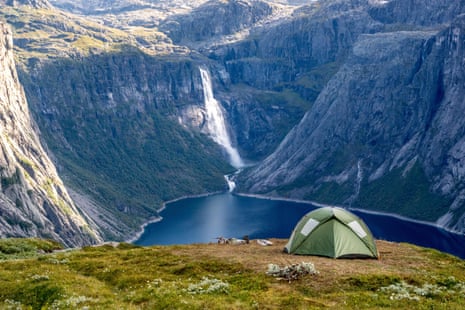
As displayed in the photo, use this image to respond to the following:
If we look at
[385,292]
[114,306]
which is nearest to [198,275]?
[114,306]

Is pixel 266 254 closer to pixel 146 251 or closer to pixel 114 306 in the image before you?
pixel 146 251

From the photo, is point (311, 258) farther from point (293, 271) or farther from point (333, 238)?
point (293, 271)

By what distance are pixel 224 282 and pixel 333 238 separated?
61.1 ft

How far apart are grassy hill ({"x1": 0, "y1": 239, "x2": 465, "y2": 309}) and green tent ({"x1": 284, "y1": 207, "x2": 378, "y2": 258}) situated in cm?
195

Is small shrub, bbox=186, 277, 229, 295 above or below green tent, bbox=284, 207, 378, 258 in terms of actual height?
above

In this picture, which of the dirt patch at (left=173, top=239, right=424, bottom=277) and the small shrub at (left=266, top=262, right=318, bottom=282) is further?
the dirt patch at (left=173, top=239, right=424, bottom=277)

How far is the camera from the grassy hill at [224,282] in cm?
4369

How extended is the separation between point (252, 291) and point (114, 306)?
9891mm

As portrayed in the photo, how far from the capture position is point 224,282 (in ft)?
163

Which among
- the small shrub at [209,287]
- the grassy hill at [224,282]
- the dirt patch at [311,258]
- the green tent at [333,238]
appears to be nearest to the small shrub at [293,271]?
the grassy hill at [224,282]

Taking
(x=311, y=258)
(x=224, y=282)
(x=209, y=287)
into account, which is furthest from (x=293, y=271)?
(x=311, y=258)

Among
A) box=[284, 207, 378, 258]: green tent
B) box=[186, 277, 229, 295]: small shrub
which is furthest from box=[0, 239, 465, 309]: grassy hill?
box=[284, 207, 378, 258]: green tent

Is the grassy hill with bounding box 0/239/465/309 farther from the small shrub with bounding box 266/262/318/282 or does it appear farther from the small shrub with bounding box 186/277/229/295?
the small shrub with bounding box 266/262/318/282

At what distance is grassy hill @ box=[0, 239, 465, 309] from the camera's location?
43688mm
